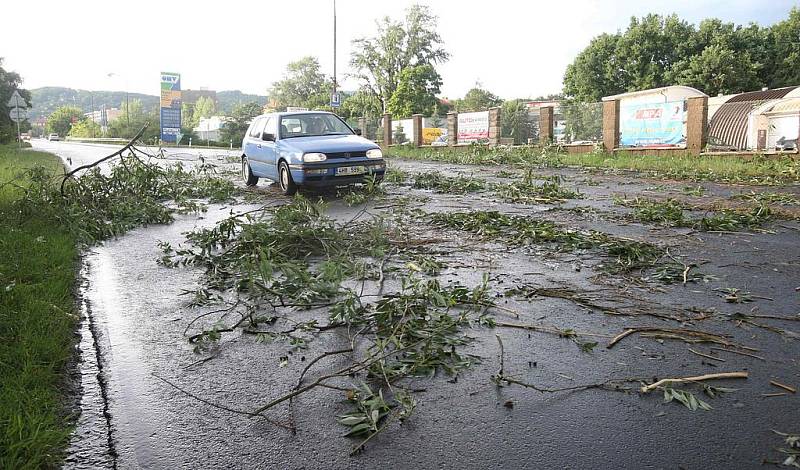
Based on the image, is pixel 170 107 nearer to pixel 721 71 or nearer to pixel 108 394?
pixel 721 71

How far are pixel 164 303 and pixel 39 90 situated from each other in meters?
207

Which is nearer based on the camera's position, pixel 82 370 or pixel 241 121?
pixel 82 370

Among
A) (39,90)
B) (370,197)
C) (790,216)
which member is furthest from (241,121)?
(39,90)

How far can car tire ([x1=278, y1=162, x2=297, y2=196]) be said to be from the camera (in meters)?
12.4

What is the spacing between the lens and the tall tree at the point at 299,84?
9800 centimetres

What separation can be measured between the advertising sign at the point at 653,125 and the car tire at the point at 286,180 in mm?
14660

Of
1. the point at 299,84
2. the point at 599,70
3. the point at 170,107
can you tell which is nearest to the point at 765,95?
the point at 599,70

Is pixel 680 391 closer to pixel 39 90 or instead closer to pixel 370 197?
pixel 370 197

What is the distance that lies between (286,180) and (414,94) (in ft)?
187

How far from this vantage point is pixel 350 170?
12125mm

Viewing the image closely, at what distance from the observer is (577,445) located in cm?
272

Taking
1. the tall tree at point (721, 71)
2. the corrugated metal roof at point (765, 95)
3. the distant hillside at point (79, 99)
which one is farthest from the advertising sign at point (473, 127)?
the distant hillside at point (79, 99)

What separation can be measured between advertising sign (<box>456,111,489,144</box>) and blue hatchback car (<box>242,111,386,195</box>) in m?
18.3

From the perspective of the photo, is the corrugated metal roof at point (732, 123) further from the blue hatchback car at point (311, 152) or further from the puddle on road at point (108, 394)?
the puddle on road at point (108, 394)
